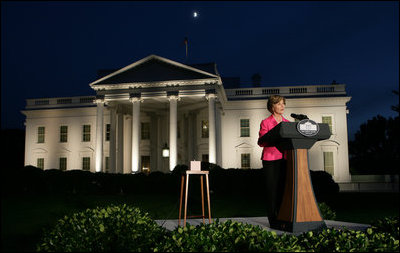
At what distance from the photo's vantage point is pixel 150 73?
26.8m

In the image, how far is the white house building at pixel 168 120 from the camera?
1022 inches

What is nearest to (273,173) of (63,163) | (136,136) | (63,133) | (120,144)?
(136,136)

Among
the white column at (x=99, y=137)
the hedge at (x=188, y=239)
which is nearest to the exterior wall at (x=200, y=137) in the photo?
the white column at (x=99, y=137)

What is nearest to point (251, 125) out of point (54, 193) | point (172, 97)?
point (172, 97)

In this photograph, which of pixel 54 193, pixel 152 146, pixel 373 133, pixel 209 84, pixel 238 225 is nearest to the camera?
pixel 238 225

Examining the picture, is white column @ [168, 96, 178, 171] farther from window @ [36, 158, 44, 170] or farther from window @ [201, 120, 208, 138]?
window @ [36, 158, 44, 170]

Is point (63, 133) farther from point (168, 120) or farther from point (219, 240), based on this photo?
point (219, 240)

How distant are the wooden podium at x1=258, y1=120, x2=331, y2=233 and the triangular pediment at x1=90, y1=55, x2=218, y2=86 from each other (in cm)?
2139

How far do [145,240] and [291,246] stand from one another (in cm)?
157

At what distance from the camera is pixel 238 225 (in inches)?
169

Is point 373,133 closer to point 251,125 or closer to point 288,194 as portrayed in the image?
point 251,125

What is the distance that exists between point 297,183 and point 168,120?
27.5 meters

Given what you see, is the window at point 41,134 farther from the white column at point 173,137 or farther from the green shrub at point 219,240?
the green shrub at point 219,240

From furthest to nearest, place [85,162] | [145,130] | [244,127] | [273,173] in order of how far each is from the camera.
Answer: [85,162] < [145,130] < [244,127] < [273,173]
